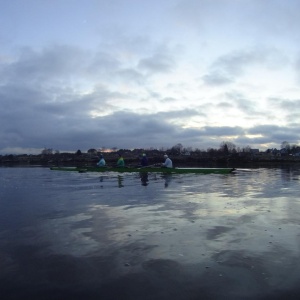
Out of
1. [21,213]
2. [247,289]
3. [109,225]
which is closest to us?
[247,289]

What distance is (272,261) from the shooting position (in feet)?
21.4

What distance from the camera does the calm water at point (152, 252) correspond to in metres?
5.41

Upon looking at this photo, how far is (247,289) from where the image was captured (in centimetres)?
533

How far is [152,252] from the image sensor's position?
286 inches

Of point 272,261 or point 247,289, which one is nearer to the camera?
point 247,289

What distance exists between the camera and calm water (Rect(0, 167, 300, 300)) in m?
5.41

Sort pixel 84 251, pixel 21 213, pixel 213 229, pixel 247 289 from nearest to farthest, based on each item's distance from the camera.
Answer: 1. pixel 247 289
2. pixel 84 251
3. pixel 213 229
4. pixel 21 213

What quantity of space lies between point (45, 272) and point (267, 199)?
11046 mm

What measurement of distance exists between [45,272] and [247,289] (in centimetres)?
364

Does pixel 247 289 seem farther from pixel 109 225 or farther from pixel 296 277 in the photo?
pixel 109 225

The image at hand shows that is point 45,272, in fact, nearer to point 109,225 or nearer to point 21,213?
point 109,225

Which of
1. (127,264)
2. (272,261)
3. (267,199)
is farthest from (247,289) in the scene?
(267,199)

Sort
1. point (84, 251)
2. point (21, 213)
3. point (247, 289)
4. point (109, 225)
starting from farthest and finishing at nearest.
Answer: point (21, 213) < point (109, 225) < point (84, 251) < point (247, 289)

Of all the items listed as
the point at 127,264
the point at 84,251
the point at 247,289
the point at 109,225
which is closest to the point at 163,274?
the point at 127,264
